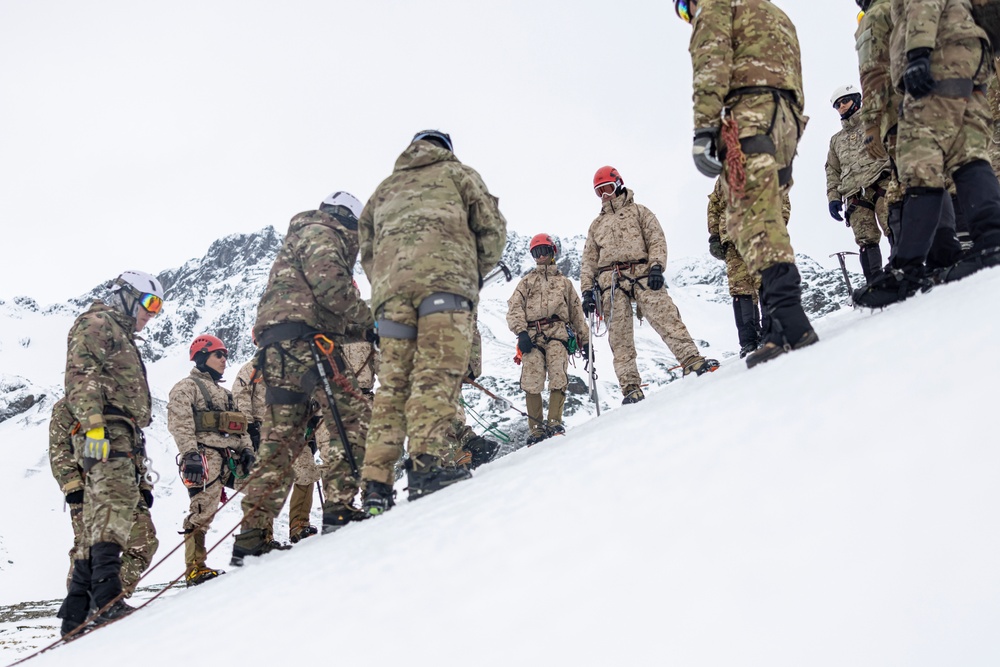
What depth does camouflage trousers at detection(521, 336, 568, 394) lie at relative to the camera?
792 centimetres

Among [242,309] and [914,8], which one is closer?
[914,8]

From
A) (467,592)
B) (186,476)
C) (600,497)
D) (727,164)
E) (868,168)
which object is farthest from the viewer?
(868,168)

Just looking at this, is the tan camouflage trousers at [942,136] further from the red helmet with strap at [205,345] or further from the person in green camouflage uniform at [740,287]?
the red helmet with strap at [205,345]

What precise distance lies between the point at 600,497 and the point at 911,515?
2.40 feet

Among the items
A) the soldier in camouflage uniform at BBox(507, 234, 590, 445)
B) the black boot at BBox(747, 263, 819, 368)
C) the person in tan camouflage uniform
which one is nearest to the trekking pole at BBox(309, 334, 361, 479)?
the black boot at BBox(747, 263, 819, 368)

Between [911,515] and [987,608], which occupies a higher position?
[911,515]

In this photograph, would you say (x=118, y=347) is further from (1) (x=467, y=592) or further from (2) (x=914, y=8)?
(2) (x=914, y=8)

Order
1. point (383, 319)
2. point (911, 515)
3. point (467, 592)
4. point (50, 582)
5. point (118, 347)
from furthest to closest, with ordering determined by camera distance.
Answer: point (50, 582)
point (118, 347)
point (383, 319)
point (467, 592)
point (911, 515)

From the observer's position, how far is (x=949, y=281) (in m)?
3.39

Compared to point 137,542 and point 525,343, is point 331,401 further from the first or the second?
point 525,343

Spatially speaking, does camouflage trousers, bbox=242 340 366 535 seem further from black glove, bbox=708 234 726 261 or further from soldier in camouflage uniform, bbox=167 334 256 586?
black glove, bbox=708 234 726 261

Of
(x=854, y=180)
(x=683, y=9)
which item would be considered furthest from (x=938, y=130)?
(x=854, y=180)

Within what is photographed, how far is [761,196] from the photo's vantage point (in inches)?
139

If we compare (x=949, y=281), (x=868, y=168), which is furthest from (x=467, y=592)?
(x=868, y=168)
